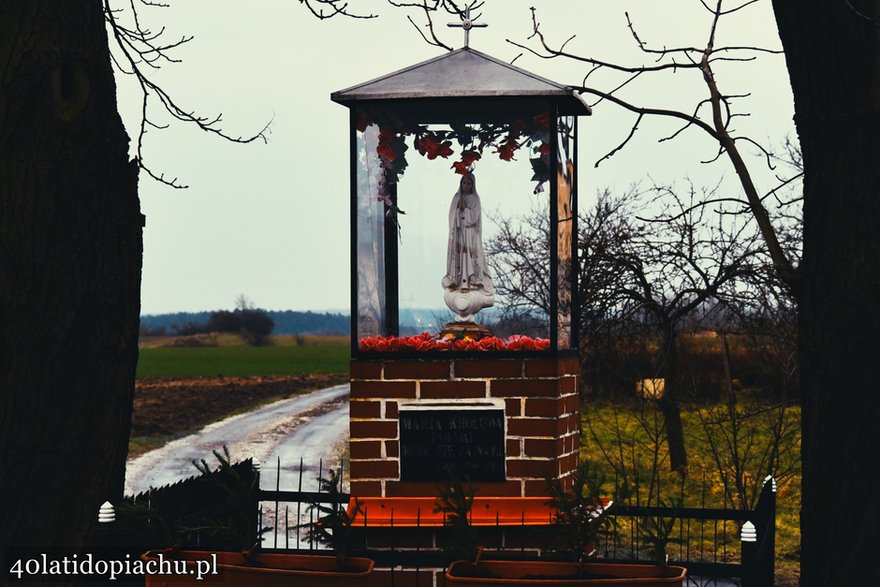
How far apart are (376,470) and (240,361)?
53.5 meters

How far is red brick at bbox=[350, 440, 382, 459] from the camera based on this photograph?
8.09 metres

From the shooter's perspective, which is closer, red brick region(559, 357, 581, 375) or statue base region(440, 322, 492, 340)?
red brick region(559, 357, 581, 375)

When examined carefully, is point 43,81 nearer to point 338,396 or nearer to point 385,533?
point 385,533

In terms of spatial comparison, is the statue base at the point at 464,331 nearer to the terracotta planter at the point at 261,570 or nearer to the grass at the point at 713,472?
the terracotta planter at the point at 261,570

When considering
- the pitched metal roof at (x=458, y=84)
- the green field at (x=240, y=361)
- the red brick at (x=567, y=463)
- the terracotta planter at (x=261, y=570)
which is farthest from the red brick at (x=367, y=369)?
the green field at (x=240, y=361)

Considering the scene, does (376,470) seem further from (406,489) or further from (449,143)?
(449,143)

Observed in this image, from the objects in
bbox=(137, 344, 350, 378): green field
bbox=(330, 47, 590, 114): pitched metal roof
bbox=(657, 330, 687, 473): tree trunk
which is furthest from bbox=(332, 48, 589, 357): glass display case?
bbox=(137, 344, 350, 378): green field

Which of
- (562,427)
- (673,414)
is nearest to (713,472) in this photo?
(673,414)

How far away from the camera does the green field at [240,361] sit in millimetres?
51469

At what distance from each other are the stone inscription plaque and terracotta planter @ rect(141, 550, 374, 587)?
2.50m

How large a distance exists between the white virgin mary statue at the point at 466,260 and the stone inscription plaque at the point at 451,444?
0.75 m

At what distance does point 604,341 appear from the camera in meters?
17.5

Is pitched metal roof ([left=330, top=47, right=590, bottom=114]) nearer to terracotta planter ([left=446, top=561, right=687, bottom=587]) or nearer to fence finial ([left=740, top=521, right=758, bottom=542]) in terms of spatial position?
fence finial ([left=740, top=521, right=758, bottom=542])

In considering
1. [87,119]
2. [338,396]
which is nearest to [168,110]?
[87,119]
